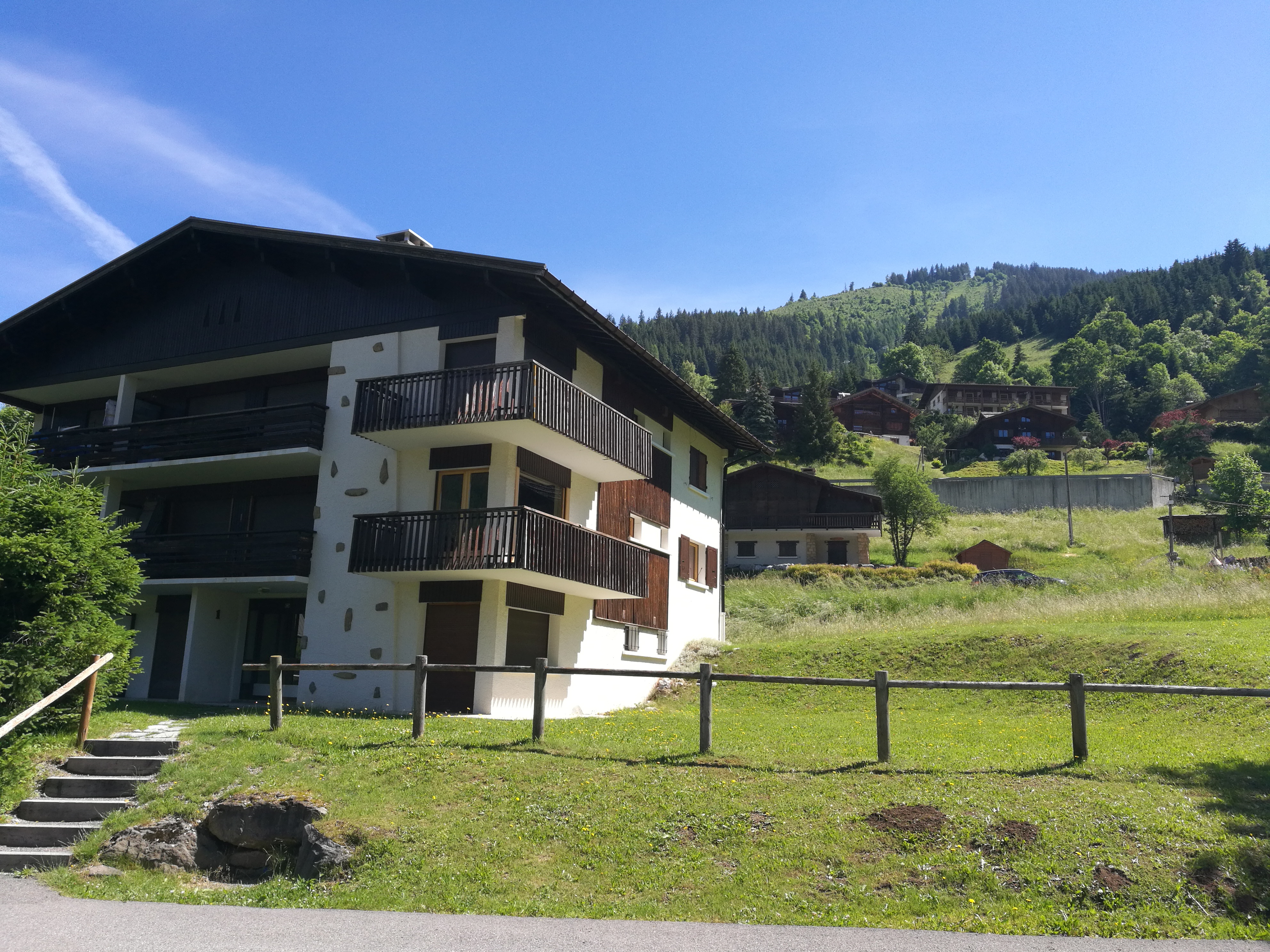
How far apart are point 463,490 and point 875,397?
9783 cm

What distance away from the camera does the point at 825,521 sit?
2422 inches

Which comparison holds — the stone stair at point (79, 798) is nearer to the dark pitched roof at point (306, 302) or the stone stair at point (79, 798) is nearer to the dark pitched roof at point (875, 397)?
the dark pitched roof at point (306, 302)

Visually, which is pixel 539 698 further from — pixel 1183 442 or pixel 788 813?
pixel 1183 442

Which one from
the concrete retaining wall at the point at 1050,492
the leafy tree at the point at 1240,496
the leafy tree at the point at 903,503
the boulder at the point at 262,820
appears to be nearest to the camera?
the boulder at the point at 262,820

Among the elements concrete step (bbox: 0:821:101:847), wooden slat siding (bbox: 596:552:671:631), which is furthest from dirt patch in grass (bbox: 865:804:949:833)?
wooden slat siding (bbox: 596:552:671:631)

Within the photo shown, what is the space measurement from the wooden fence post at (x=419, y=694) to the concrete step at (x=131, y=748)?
329 centimetres

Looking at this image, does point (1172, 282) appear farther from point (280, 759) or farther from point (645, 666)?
point (280, 759)

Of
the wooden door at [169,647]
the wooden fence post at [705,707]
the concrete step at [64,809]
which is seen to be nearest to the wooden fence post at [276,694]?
the concrete step at [64,809]

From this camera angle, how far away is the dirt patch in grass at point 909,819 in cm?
981

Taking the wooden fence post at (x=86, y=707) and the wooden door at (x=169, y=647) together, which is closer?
the wooden fence post at (x=86, y=707)

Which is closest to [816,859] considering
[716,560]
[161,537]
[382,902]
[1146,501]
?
[382,902]

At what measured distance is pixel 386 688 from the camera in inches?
774

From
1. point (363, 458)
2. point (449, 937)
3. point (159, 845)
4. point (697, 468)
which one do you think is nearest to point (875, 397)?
point (697, 468)

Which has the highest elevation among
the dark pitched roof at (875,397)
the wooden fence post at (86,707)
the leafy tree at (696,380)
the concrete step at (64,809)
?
the leafy tree at (696,380)
